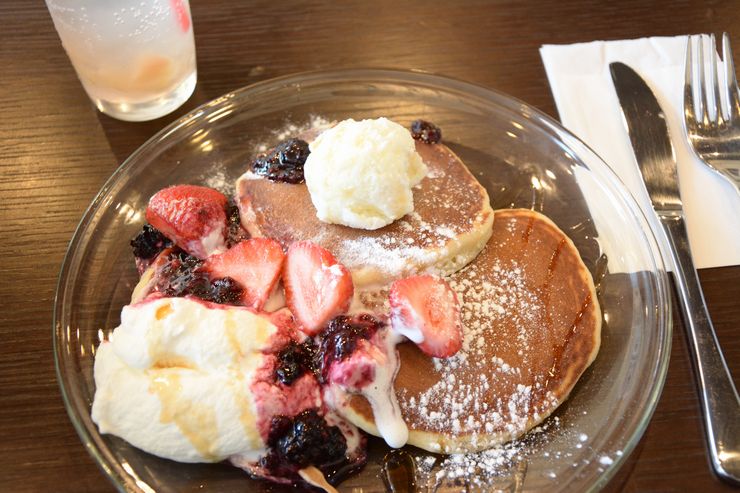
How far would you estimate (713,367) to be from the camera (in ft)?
4.42

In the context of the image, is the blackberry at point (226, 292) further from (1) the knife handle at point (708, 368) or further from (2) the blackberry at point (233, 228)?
(1) the knife handle at point (708, 368)

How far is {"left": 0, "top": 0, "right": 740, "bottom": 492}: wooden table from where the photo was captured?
4.19ft

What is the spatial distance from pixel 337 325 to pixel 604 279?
0.62m

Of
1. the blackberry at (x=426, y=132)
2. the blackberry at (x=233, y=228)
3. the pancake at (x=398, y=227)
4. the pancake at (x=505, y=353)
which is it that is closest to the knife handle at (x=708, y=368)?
the pancake at (x=505, y=353)

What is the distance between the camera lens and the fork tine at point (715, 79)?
1.75 meters

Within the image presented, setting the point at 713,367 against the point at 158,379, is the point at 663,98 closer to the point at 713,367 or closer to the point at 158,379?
the point at 713,367

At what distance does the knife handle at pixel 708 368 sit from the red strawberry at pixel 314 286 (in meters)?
0.73

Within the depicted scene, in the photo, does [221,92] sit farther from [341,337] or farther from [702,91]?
[702,91]

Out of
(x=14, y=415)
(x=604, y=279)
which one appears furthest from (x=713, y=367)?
(x=14, y=415)

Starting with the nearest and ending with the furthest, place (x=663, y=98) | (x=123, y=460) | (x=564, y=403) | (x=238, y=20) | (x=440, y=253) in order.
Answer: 1. (x=123, y=460)
2. (x=564, y=403)
3. (x=440, y=253)
4. (x=663, y=98)
5. (x=238, y=20)

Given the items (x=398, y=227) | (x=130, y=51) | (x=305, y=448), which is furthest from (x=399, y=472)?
(x=130, y=51)

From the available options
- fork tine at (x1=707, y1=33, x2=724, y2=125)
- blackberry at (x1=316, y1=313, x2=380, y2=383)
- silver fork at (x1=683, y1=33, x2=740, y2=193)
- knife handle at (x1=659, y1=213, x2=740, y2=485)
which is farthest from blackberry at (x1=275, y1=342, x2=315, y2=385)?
fork tine at (x1=707, y1=33, x2=724, y2=125)

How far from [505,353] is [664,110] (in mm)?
955

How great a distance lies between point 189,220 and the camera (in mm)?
1418
